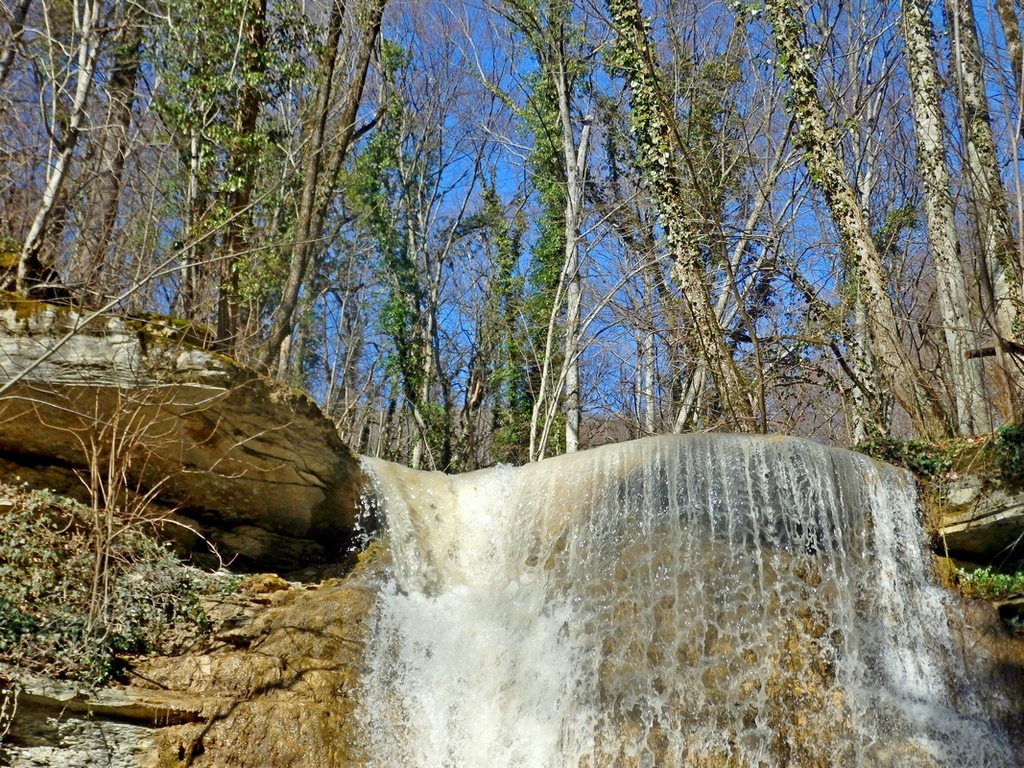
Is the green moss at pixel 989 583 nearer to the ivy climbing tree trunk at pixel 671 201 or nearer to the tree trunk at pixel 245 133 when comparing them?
the ivy climbing tree trunk at pixel 671 201

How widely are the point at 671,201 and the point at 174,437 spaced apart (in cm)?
627

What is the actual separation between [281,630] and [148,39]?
7562 mm

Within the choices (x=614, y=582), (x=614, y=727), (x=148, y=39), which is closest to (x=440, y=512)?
(x=614, y=582)

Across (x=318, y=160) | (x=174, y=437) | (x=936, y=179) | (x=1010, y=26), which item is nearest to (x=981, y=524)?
(x=936, y=179)

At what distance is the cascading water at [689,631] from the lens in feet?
22.1

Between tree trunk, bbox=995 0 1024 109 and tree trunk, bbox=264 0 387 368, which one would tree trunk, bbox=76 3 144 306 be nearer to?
tree trunk, bbox=264 0 387 368

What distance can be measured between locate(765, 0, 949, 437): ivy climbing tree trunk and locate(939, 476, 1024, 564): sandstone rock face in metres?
1.63

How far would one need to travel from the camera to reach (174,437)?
7270mm

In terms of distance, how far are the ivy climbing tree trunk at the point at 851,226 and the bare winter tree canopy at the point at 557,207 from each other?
3 centimetres

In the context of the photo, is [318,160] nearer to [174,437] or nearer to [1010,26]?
[174,437]

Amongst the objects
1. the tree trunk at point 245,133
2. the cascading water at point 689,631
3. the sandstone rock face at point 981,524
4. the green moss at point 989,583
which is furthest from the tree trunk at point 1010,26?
the tree trunk at point 245,133

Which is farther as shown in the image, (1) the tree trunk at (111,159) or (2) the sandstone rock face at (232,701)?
(1) the tree trunk at (111,159)

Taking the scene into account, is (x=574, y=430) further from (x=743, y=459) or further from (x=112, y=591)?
(x=112, y=591)

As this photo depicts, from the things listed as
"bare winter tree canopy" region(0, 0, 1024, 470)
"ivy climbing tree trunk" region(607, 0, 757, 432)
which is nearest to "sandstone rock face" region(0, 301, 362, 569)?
"bare winter tree canopy" region(0, 0, 1024, 470)
